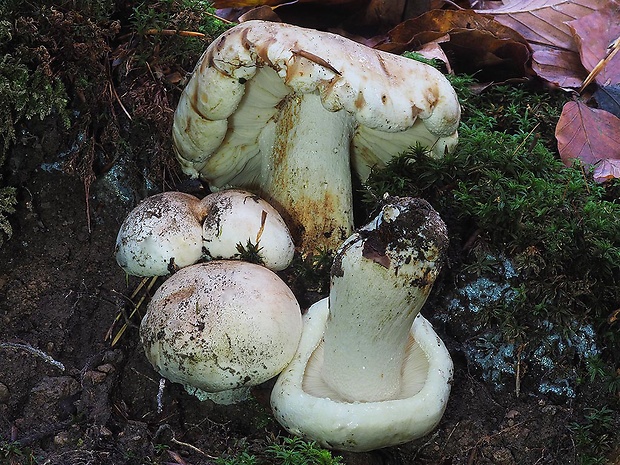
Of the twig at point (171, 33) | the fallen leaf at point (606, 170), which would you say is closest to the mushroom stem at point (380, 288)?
the fallen leaf at point (606, 170)

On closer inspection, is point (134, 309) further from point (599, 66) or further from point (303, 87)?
point (599, 66)

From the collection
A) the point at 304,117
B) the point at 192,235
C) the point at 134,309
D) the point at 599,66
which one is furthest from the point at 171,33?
the point at 599,66

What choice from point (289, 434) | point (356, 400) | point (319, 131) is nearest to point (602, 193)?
point (319, 131)

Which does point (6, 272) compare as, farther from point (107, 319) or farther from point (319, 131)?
point (319, 131)

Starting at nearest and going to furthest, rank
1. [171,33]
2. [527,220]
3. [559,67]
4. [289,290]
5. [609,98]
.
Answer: [289,290] < [527,220] < [171,33] < [609,98] < [559,67]

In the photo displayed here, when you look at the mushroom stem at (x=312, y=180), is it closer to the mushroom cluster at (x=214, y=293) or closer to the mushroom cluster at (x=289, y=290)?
the mushroom cluster at (x=289, y=290)

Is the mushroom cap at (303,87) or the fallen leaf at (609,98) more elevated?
the mushroom cap at (303,87)
